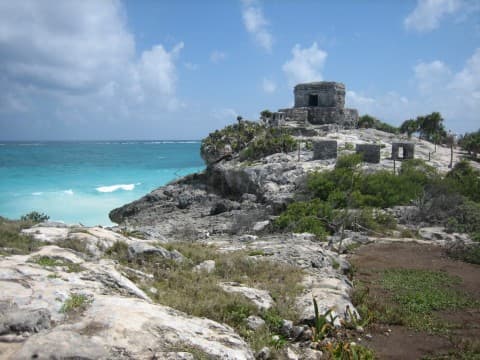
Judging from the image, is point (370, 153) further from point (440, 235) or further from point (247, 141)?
point (247, 141)

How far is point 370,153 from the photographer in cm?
2252

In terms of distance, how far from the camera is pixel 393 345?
20.7ft

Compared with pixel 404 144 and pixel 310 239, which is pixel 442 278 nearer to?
pixel 310 239

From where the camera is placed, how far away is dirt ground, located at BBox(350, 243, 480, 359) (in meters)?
→ 6.18

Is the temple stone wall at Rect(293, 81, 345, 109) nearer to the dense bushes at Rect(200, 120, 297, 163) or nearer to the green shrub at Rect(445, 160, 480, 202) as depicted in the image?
the dense bushes at Rect(200, 120, 297, 163)

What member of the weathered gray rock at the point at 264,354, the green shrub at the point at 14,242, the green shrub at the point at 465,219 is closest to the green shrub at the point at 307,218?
the green shrub at the point at 465,219

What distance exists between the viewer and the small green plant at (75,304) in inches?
196

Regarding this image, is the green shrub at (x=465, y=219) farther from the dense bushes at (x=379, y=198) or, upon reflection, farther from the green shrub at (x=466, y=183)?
the green shrub at (x=466, y=183)

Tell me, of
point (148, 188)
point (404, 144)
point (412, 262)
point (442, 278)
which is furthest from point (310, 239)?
point (148, 188)

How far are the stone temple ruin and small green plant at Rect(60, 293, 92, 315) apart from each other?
26966mm

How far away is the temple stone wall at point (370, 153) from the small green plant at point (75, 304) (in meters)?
19.2

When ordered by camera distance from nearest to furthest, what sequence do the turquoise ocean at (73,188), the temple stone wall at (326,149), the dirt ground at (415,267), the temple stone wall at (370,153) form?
the dirt ground at (415,267)
the temple stone wall at (370,153)
the temple stone wall at (326,149)
the turquoise ocean at (73,188)

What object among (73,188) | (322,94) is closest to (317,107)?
(322,94)

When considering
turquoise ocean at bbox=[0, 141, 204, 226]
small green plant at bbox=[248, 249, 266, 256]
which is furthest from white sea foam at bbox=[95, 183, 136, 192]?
small green plant at bbox=[248, 249, 266, 256]
